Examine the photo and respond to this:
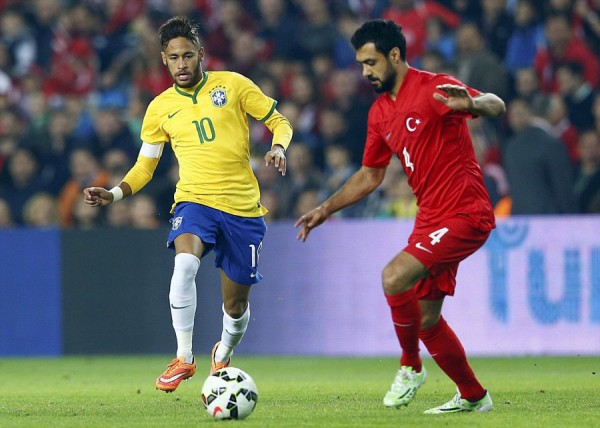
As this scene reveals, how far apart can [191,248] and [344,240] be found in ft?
17.8

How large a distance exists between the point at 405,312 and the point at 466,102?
120cm

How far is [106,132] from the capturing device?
15320 mm

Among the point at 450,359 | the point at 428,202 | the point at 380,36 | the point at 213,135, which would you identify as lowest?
the point at 450,359

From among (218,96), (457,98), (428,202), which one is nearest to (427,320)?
(428,202)

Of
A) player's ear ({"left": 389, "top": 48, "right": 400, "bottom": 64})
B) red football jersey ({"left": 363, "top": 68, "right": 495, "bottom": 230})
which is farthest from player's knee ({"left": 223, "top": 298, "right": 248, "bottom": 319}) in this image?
player's ear ({"left": 389, "top": 48, "right": 400, "bottom": 64})

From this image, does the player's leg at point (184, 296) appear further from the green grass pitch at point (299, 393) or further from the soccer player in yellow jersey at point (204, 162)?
the green grass pitch at point (299, 393)

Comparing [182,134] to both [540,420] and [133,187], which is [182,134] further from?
[540,420]

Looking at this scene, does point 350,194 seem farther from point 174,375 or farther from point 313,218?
point 174,375

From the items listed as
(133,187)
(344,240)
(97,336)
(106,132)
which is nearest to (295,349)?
(344,240)

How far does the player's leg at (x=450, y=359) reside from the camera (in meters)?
7.14

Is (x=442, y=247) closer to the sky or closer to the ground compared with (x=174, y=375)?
closer to the sky

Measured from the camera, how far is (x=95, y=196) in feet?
26.8

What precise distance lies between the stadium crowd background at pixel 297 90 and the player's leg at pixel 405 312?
626 cm

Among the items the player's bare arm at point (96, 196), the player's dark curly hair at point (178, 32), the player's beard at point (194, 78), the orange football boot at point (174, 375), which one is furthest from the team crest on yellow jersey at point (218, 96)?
the orange football boot at point (174, 375)
